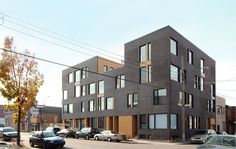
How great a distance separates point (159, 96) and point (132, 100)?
556 centimetres

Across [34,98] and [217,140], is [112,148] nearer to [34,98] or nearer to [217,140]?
[34,98]

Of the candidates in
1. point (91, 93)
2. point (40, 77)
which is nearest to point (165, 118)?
point (40, 77)

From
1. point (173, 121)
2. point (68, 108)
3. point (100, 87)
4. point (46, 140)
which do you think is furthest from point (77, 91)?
point (46, 140)

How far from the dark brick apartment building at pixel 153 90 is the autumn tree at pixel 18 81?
7.29 m

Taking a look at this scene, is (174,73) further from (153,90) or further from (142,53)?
(142,53)

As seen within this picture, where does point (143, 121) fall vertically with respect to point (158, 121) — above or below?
below

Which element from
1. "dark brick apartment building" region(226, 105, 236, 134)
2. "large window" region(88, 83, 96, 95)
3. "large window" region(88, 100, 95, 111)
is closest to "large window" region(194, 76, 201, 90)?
"large window" region(88, 83, 96, 95)

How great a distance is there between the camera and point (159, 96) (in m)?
43.4

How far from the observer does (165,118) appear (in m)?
42.1

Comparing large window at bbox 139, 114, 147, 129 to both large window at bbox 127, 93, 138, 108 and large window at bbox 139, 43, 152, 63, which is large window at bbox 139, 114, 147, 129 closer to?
large window at bbox 127, 93, 138, 108

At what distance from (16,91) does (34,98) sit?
169 centimetres

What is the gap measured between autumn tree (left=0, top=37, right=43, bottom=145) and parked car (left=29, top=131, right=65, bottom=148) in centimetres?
146

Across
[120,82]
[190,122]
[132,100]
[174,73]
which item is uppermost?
[174,73]

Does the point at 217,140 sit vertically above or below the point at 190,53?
below
